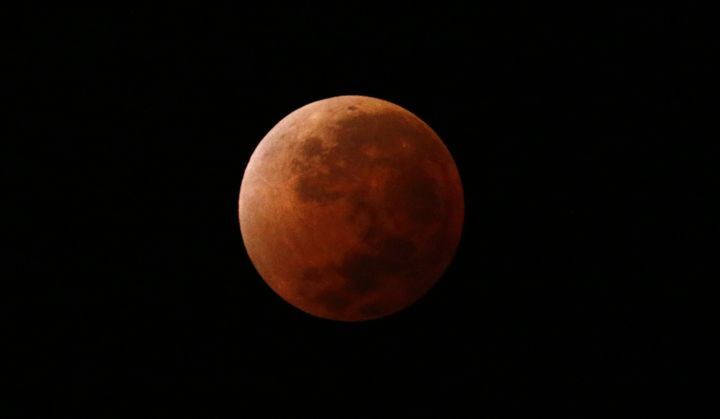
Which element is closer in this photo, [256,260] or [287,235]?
[287,235]

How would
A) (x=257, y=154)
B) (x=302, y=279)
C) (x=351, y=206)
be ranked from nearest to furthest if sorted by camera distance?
(x=351, y=206)
(x=302, y=279)
(x=257, y=154)

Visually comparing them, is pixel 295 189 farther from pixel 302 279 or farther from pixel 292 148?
pixel 302 279

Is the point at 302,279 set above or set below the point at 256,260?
below

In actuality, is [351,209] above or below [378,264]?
above

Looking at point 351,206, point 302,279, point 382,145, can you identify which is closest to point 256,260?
point 302,279

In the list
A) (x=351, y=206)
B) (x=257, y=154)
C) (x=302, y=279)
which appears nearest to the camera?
(x=351, y=206)

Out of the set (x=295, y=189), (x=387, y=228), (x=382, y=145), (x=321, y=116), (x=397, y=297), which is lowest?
(x=397, y=297)

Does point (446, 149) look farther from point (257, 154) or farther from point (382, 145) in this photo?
point (257, 154)
